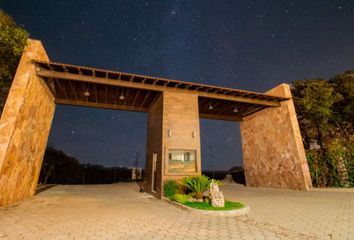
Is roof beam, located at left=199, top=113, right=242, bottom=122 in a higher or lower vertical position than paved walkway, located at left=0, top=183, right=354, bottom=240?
higher

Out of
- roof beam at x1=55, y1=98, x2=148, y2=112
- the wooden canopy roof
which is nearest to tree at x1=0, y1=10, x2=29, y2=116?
the wooden canopy roof

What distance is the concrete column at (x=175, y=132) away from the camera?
33.1ft

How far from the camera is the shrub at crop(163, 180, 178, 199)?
9.15 metres

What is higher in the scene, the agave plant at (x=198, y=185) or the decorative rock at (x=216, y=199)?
the agave plant at (x=198, y=185)

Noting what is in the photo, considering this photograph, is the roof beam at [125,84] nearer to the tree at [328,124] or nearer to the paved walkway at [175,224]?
the tree at [328,124]

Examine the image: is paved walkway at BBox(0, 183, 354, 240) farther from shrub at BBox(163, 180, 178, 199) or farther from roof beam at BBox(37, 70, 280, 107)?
roof beam at BBox(37, 70, 280, 107)

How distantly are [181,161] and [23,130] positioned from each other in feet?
24.1

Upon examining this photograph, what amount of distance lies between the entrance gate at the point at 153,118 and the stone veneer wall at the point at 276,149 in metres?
0.06

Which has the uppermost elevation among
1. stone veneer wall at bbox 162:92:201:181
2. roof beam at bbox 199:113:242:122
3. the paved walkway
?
roof beam at bbox 199:113:242:122

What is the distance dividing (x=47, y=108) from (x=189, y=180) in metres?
9.06

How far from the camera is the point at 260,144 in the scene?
51.1 ft

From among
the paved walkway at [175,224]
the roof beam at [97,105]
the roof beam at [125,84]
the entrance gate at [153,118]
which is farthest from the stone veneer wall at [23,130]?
the roof beam at [97,105]

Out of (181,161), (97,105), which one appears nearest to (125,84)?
(97,105)

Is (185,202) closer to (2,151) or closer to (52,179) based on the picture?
(2,151)
